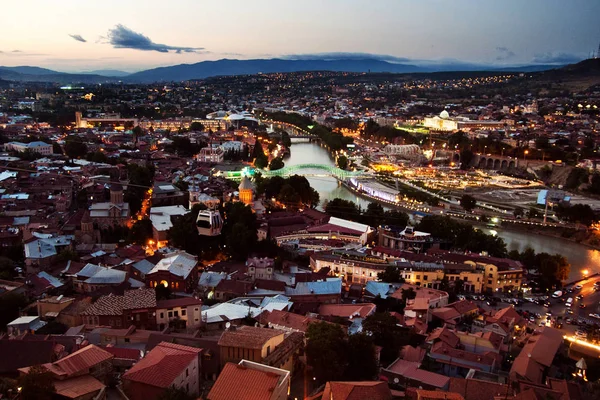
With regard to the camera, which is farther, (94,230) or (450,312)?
(94,230)

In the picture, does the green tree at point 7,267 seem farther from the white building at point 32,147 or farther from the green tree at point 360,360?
the white building at point 32,147

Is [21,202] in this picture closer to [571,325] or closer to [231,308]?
[231,308]

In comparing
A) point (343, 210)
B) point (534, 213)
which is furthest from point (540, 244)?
point (343, 210)

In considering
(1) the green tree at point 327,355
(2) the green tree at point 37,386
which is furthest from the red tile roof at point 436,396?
(2) the green tree at point 37,386

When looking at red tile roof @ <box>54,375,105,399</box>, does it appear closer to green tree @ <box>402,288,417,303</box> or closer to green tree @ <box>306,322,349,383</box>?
green tree @ <box>306,322,349,383</box>

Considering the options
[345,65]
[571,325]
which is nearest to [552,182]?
[571,325]

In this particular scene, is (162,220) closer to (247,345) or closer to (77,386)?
(247,345)

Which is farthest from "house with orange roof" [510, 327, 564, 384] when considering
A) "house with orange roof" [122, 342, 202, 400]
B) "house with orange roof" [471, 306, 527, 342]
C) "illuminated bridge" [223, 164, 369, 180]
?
"illuminated bridge" [223, 164, 369, 180]
